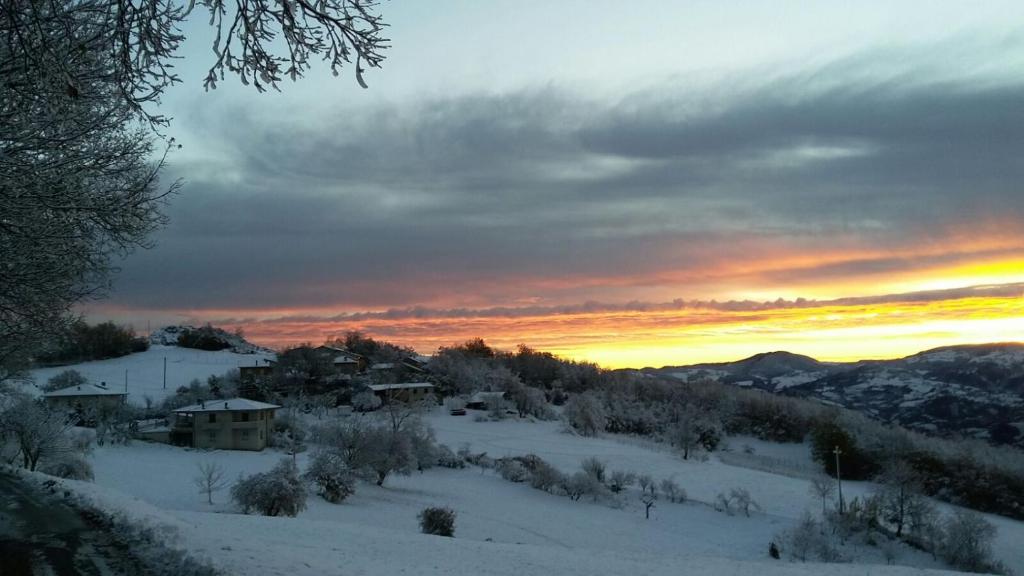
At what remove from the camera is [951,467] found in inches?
2355

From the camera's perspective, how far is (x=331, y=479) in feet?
124

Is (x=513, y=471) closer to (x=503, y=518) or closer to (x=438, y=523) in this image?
(x=503, y=518)

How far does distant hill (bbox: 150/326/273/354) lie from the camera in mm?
120688

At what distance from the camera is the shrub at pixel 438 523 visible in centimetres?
3044

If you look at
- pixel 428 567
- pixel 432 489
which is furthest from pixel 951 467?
pixel 428 567

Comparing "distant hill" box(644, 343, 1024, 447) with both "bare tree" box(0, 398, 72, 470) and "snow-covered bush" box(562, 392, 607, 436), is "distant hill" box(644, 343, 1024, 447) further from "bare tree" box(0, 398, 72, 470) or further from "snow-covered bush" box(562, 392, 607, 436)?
"bare tree" box(0, 398, 72, 470)

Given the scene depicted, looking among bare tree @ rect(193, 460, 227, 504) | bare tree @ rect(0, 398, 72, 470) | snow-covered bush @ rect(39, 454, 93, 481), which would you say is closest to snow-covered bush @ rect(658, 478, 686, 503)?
bare tree @ rect(193, 460, 227, 504)

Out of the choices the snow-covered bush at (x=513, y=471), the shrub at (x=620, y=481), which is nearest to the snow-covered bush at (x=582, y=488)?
the shrub at (x=620, y=481)

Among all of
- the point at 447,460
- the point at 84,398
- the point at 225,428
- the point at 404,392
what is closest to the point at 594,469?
the point at 447,460

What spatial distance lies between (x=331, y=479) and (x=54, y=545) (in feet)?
81.7

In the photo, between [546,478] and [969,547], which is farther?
[546,478]

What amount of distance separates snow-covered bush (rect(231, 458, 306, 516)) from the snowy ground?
1123 mm

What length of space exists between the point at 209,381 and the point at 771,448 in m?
67.2

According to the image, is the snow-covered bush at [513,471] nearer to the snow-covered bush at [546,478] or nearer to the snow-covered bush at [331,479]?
the snow-covered bush at [546,478]
